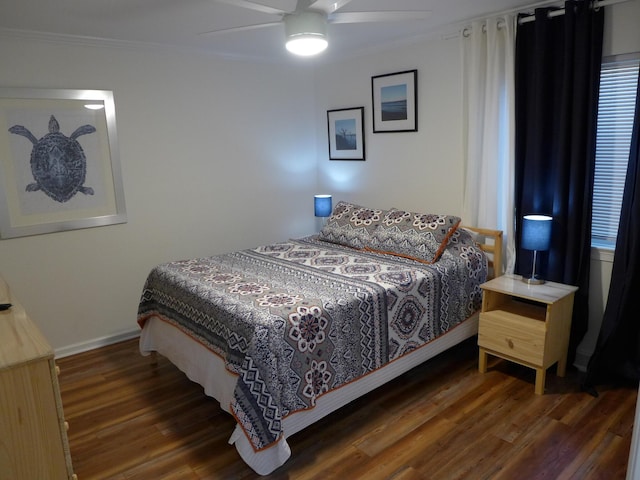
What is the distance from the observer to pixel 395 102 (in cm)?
398

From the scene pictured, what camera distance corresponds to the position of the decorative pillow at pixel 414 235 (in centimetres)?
319

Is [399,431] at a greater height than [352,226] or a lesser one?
lesser

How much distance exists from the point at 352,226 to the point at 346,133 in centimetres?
118

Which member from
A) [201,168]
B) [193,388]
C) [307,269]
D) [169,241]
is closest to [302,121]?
[201,168]

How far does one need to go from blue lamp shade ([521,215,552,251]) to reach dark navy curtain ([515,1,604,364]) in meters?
0.16

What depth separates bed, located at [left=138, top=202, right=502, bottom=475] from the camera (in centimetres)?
217

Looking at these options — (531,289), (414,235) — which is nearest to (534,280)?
(531,289)

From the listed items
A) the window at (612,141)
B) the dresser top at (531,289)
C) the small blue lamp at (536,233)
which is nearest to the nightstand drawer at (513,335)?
the dresser top at (531,289)

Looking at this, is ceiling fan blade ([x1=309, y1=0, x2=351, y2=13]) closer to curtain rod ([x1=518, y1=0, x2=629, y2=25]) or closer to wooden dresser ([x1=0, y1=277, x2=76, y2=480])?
curtain rod ([x1=518, y1=0, x2=629, y2=25])

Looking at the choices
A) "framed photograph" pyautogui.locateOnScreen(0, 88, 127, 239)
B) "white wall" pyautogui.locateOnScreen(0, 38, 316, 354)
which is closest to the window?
"white wall" pyautogui.locateOnScreen(0, 38, 316, 354)

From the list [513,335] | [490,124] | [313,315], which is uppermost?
[490,124]

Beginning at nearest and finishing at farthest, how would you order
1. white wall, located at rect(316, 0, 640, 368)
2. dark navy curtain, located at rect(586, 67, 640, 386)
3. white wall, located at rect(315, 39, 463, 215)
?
dark navy curtain, located at rect(586, 67, 640, 386)
white wall, located at rect(316, 0, 640, 368)
white wall, located at rect(315, 39, 463, 215)

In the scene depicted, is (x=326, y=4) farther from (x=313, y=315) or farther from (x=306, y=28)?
(x=313, y=315)

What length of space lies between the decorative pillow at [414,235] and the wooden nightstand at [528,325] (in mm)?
416
